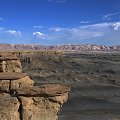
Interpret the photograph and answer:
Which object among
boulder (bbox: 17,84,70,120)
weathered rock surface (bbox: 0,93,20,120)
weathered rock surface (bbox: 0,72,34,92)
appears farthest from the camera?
weathered rock surface (bbox: 0,72,34,92)

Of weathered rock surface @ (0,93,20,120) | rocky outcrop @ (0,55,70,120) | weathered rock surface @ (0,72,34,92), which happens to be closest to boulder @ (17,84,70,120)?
rocky outcrop @ (0,55,70,120)

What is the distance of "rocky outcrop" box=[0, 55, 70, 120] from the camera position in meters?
16.5

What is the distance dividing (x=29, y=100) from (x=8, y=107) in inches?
41.1

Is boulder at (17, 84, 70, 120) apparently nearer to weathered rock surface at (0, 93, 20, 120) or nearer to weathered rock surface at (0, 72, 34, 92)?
weathered rock surface at (0, 93, 20, 120)

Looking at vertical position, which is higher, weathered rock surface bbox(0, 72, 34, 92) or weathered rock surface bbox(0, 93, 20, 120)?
weathered rock surface bbox(0, 72, 34, 92)

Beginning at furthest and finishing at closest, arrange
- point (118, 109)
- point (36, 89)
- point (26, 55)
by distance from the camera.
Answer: point (26, 55)
point (118, 109)
point (36, 89)

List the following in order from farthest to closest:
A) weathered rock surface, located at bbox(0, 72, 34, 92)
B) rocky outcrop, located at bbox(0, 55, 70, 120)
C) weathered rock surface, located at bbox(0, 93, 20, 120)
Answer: weathered rock surface, located at bbox(0, 72, 34, 92) < rocky outcrop, located at bbox(0, 55, 70, 120) < weathered rock surface, located at bbox(0, 93, 20, 120)

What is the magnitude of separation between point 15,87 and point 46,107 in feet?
5.96

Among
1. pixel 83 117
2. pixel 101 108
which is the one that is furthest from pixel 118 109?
pixel 83 117

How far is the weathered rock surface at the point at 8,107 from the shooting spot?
1634 centimetres

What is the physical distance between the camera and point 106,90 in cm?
4850

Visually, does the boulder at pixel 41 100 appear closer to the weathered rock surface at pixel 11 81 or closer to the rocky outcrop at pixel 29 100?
the rocky outcrop at pixel 29 100

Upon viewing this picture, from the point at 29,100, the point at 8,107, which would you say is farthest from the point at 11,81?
the point at 8,107

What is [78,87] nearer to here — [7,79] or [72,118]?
[72,118]
